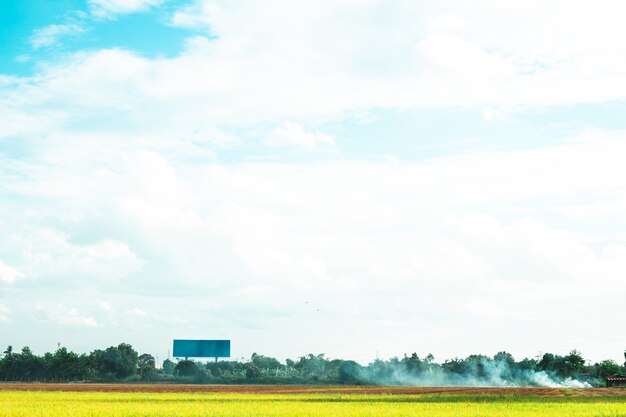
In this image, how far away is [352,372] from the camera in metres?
162

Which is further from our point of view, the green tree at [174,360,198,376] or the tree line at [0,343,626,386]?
the green tree at [174,360,198,376]

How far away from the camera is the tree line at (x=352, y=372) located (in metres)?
153

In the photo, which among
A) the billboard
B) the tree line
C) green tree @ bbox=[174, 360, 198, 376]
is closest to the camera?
the tree line

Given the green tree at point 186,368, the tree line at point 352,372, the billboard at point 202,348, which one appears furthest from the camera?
the green tree at point 186,368

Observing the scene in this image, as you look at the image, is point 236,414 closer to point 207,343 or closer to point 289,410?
point 289,410

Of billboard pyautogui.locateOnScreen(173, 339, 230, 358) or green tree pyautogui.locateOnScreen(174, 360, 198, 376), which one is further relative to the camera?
green tree pyautogui.locateOnScreen(174, 360, 198, 376)

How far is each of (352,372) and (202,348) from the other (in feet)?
105

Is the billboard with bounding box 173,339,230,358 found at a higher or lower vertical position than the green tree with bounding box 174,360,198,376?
higher

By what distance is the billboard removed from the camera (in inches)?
6777

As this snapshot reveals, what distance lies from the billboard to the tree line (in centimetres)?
459

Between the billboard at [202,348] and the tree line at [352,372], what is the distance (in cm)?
459

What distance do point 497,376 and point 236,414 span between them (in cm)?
12165

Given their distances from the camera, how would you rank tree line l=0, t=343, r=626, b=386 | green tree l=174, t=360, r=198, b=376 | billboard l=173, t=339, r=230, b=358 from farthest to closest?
green tree l=174, t=360, r=198, b=376 → billboard l=173, t=339, r=230, b=358 → tree line l=0, t=343, r=626, b=386

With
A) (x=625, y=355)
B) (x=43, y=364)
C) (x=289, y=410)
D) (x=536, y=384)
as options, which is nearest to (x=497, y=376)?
(x=536, y=384)
